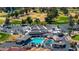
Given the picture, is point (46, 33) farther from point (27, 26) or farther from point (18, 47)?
point (18, 47)

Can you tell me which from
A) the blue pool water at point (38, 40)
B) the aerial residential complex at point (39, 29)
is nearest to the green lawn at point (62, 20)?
the aerial residential complex at point (39, 29)

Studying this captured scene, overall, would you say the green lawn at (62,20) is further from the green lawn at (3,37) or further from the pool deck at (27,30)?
the green lawn at (3,37)

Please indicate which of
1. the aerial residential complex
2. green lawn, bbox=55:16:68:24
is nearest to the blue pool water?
the aerial residential complex

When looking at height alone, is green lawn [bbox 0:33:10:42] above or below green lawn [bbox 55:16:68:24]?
below

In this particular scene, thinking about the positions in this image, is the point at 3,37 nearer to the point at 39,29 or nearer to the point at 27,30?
the point at 27,30

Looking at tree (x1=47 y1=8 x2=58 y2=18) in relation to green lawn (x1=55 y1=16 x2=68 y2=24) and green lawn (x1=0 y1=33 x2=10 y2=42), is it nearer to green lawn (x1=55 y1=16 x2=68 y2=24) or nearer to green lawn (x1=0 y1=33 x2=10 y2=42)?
green lawn (x1=55 y1=16 x2=68 y2=24)
